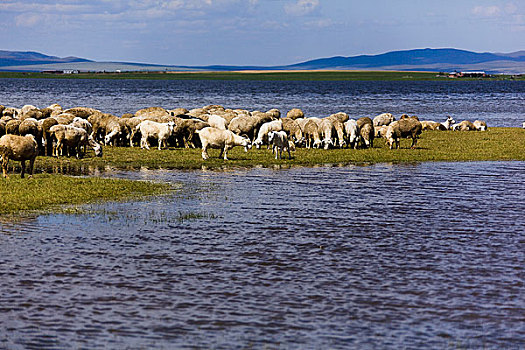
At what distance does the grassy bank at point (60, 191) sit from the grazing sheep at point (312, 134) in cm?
1458

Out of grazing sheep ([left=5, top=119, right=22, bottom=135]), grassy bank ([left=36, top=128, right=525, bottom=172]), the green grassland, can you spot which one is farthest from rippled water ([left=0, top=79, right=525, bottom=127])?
grazing sheep ([left=5, top=119, right=22, bottom=135])

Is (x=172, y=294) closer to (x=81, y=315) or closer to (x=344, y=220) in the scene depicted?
(x=81, y=315)

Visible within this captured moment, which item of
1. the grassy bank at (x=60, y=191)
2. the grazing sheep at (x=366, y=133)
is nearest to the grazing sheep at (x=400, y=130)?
the grazing sheep at (x=366, y=133)

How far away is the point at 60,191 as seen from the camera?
21625mm

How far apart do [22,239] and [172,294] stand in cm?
521

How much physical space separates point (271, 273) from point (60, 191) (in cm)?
1035

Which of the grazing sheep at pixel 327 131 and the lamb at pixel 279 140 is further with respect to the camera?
the grazing sheep at pixel 327 131

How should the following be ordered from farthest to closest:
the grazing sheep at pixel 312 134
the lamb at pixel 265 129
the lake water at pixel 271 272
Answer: the grazing sheep at pixel 312 134 < the lamb at pixel 265 129 < the lake water at pixel 271 272

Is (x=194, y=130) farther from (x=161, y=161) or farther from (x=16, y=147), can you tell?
(x=16, y=147)

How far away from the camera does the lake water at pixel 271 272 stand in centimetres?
1045

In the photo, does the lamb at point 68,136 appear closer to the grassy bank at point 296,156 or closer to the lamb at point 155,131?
the grassy bank at point 296,156

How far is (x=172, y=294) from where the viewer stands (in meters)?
12.2

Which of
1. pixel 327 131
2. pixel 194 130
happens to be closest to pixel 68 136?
pixel 194 130

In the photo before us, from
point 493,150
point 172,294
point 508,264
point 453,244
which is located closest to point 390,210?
point 453,244
